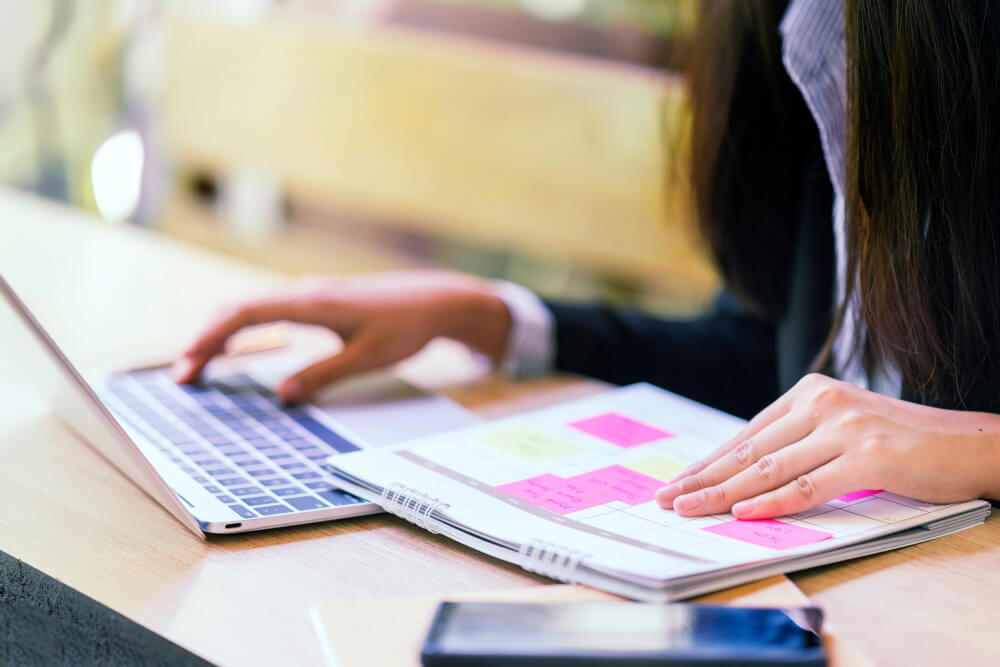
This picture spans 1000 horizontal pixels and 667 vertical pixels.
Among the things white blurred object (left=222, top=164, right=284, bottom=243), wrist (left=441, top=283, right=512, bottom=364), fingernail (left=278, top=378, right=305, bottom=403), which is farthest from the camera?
white blurred object (left=222, top=164, right=284, bottom=243)

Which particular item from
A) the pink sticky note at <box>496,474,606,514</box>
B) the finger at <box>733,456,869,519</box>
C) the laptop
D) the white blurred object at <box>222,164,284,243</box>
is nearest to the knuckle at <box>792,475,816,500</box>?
the finger at <box>733,456,869,519</box>

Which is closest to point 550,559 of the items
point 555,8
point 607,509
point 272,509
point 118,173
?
point 607,509

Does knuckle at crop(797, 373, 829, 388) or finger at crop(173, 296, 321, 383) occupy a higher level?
knuckle at crop(797, 373, 829, 388)

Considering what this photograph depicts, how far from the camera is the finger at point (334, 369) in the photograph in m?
0.79

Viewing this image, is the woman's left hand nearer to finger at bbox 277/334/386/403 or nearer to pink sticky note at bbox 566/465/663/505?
pink sticky note at bbox 566/465/663/505

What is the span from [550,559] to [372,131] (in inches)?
67.3

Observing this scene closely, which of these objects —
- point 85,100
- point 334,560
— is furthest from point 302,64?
point 334,560

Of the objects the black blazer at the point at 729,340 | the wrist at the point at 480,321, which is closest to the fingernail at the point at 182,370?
the wrist at the point at 480,321

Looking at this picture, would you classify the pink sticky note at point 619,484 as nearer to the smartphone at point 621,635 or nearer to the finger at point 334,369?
the smartphone at point 621,635

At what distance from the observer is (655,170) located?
1.75m

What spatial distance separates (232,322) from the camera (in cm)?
82

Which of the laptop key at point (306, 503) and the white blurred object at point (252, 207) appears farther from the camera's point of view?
the white blurred object at point (252, 207)

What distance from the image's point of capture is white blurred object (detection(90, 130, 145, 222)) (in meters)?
2.52

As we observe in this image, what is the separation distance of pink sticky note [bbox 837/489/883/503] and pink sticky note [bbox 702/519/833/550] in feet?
0.17
